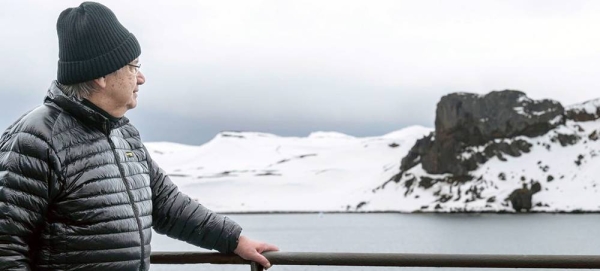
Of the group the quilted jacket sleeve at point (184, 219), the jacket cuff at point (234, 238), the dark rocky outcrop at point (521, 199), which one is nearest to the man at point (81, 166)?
the quilted jacket sleeve at point (184, 219)

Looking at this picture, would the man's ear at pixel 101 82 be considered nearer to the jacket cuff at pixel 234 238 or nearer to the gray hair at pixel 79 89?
the gray hair at pixel 79 89

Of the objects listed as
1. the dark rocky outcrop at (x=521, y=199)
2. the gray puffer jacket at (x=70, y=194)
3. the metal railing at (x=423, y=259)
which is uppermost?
the gray puffer jacket at (x=70, y=194)

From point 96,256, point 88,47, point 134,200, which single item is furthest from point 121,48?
point 96,256

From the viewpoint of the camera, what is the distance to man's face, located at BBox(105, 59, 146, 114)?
3.01 metres

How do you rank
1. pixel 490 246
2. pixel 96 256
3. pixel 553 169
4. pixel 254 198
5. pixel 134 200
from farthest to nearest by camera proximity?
pixel 254 198, pixel 553 169, pixel 490 246, pixel 134 200, pixel 96 256

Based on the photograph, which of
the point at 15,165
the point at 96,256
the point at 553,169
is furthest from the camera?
the point at 553,169

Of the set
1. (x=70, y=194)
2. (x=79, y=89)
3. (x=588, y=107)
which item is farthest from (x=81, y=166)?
(x=588, y=107)

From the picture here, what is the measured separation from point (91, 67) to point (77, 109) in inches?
6.5

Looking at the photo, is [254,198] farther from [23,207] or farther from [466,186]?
[23,207]

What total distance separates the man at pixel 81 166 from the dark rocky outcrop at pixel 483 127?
163170 mm

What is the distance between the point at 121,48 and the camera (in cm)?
299

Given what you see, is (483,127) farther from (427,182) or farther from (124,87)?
(124,87)

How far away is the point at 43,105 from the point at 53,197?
1.18ft

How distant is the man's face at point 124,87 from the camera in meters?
3.01
